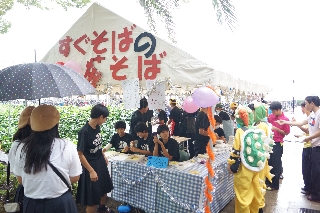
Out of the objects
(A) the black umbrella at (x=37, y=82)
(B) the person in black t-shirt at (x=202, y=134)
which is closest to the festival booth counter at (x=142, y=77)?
(A) the black umbrella at (x=37, y=82)

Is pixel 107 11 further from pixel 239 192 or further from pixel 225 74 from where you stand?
pixel 239 192

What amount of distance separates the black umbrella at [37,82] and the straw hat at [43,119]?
0.17 meters

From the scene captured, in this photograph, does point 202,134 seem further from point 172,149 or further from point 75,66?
point 75,66

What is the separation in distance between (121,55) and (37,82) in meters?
1.47

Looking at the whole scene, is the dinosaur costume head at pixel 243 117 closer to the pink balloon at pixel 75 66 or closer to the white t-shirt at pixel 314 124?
the white t-shirt at pixel 314 124

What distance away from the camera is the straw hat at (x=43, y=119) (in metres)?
2.32

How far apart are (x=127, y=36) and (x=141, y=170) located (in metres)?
2.10

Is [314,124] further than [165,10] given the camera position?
No

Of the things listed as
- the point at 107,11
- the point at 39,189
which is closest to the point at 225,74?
the point at 107,11

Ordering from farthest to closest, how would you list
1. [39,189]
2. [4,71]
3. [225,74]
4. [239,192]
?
[239,192] < [225,74] < [4,71] < [39,189]

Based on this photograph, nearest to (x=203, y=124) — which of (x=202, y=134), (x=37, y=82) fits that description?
(x=202, y=134)

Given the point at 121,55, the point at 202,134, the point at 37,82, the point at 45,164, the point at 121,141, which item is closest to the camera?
the point at 45,164

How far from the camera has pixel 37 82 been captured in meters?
2.54

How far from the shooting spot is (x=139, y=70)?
360cm
